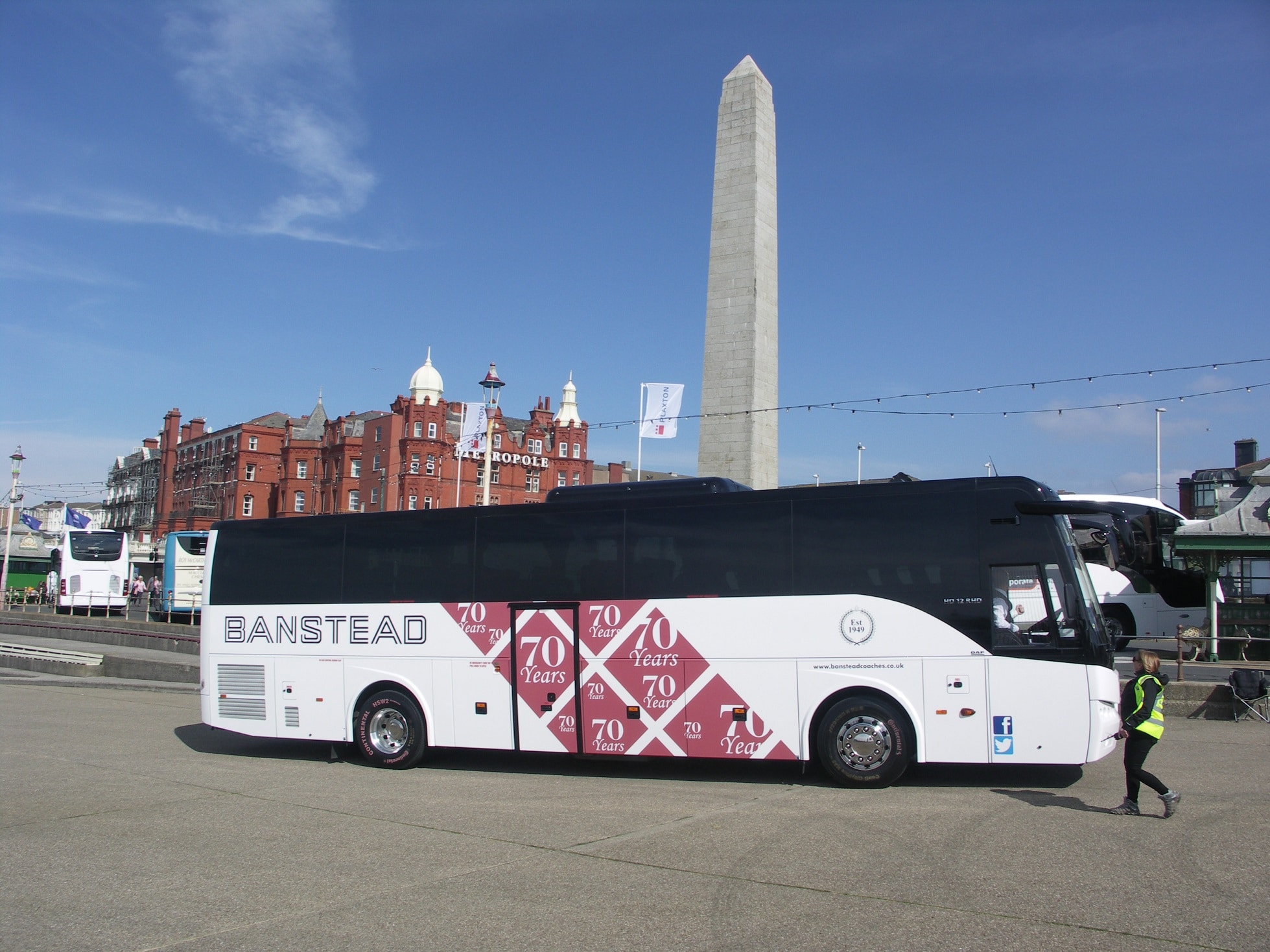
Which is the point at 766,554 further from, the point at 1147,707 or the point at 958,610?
the point at 1147,707

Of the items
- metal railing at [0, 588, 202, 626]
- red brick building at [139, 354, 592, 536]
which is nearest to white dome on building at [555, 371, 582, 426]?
red brick building at [139, 354, 592, 536]

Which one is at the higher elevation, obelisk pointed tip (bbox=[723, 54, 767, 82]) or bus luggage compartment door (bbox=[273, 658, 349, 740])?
obelisk pointed tip (bbox=[723, 54, 767, 82])

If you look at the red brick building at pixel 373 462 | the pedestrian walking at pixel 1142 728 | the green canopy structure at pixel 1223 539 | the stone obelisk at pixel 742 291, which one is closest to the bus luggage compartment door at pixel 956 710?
the pedestrian walking at pixel 1142 728

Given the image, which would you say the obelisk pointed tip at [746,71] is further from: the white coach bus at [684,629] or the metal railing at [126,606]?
the metal railing at [126,606]

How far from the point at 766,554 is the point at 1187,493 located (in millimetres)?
51444

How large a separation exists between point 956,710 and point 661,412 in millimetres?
16928

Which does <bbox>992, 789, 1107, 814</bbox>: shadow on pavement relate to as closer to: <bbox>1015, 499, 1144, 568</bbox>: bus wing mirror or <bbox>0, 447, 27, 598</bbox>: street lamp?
<bbox>1015, 499, 1144, 568</bbox>: bus wing mirror

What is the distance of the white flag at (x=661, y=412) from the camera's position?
2536 centimetres

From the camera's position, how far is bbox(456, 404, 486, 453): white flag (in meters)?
34.4

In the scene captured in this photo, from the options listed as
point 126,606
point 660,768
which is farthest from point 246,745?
point 126,606

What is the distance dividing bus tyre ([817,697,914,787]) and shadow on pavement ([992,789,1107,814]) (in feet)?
2.99

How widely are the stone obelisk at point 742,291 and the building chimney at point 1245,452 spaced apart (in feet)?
156

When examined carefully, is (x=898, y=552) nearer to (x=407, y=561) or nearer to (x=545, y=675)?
(x=545, y=675)

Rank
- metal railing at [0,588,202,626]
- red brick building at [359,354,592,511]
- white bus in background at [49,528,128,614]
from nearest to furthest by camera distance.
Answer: metal railing at [0,588,202,626] → white bus in background at [49,528,128,614] → red brick building at [359,354,592,511]
